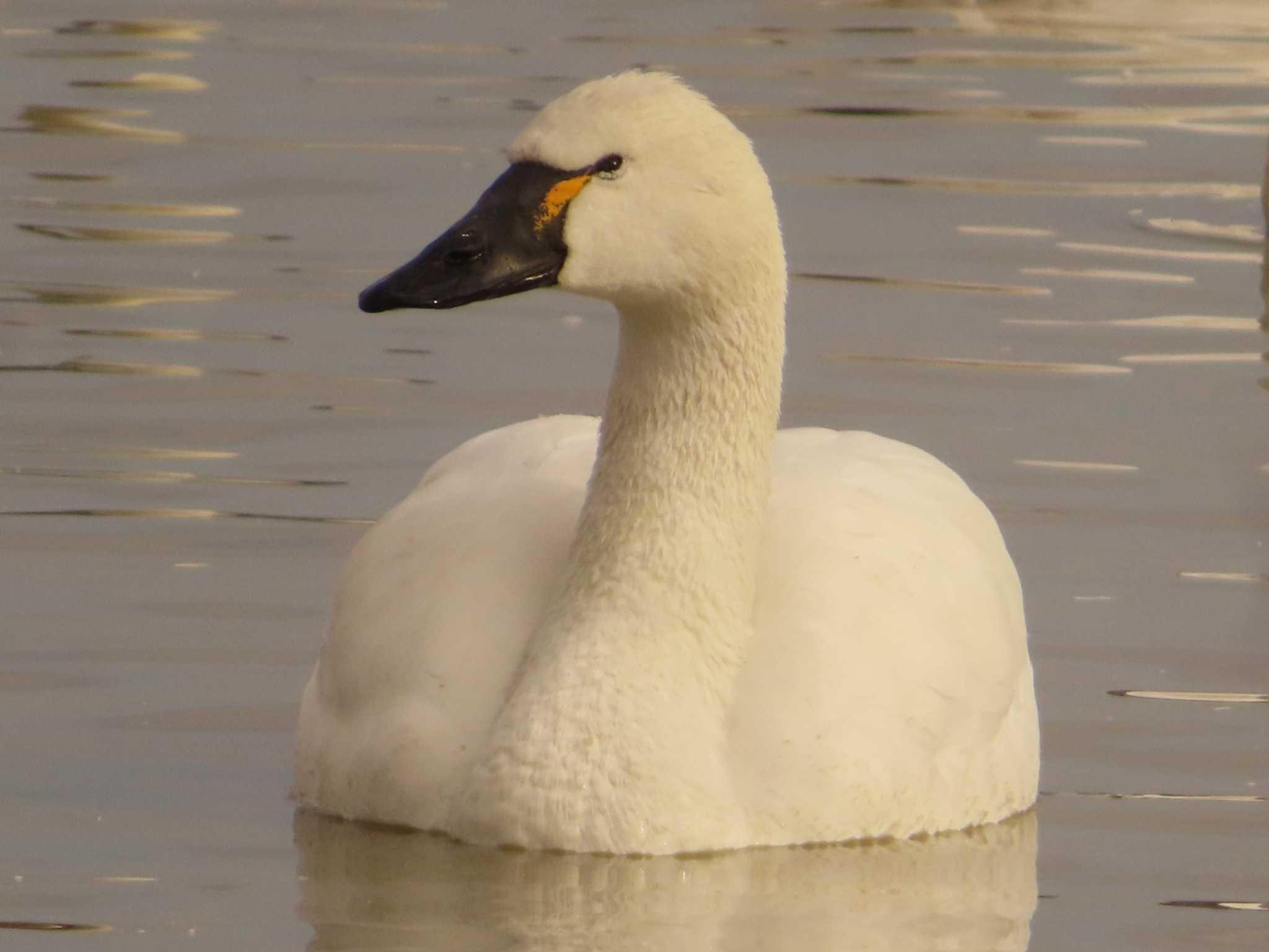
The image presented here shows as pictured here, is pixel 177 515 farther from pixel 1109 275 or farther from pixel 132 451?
pixel 1109 275

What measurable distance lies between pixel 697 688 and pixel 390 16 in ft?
43.6

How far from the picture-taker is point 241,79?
1731cm

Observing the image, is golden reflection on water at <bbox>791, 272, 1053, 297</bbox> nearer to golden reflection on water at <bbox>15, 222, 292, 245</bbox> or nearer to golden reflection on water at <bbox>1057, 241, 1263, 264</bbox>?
golden reflection on water at <bbox>1057, 241, 1263, 264</bbox>

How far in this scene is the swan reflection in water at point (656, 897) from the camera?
6.71 meters

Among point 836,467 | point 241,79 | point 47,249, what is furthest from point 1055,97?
point 836,467

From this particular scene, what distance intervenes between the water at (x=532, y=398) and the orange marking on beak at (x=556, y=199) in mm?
1353

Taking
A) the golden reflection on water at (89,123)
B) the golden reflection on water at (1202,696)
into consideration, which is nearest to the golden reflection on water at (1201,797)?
the golden reflection on water at (1202,696)

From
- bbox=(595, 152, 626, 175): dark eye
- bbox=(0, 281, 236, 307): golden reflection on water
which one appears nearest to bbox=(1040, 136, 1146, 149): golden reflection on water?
bbox=(0, 281, 236, 307): golden reflection on water

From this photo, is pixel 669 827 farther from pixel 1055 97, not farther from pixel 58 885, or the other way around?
pixel 1055 97

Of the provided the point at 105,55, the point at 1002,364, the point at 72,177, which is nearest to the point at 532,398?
the point at 1002,364

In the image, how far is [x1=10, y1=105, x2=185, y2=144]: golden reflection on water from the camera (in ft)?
52.0

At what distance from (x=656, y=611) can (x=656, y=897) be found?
706 millimetres

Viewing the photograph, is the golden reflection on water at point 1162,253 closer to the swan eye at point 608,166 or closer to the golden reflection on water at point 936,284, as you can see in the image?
the golden reflection on water at point 936,284

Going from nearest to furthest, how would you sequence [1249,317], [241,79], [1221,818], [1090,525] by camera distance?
[1221,818], [1090,525], [1249,317], [241,79]
